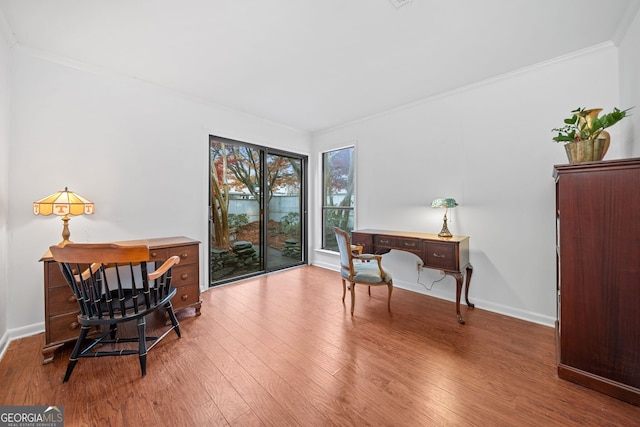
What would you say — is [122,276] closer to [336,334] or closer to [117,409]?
[117,409]

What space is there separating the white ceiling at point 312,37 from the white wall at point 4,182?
29 centimetres

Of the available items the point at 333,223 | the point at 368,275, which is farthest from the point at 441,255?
the point at 333,223

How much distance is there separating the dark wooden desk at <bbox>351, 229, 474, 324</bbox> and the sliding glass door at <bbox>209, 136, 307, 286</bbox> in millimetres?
1841

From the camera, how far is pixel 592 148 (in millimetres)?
1715

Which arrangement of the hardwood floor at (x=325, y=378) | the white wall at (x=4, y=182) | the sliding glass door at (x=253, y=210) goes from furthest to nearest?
the sliding glass door at (x=253, y=210), the white wall at (x=4, y=182), the hardwood floor at (x=325, y=378)

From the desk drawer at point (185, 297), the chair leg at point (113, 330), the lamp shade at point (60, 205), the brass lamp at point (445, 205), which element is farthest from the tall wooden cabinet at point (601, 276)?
the lamp shade at point (60, 205)

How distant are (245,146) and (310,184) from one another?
1.45 m

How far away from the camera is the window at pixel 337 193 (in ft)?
14.4

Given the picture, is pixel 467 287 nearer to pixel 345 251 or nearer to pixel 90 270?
pixel 345 251

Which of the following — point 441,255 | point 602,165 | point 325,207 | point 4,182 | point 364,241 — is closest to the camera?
point 602,165

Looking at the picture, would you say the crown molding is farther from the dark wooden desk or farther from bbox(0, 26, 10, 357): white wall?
bbox(0, 26, 10, 357): white wall

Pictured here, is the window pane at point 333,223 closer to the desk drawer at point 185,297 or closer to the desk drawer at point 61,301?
the desk drawer at point 185,297

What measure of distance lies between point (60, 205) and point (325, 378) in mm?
2639

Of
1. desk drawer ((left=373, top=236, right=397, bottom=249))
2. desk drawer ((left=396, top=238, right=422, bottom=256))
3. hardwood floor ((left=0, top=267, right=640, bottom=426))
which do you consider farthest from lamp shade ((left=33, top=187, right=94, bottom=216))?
desk drawer ((left=396, top=238, right=422, bottom=256))
